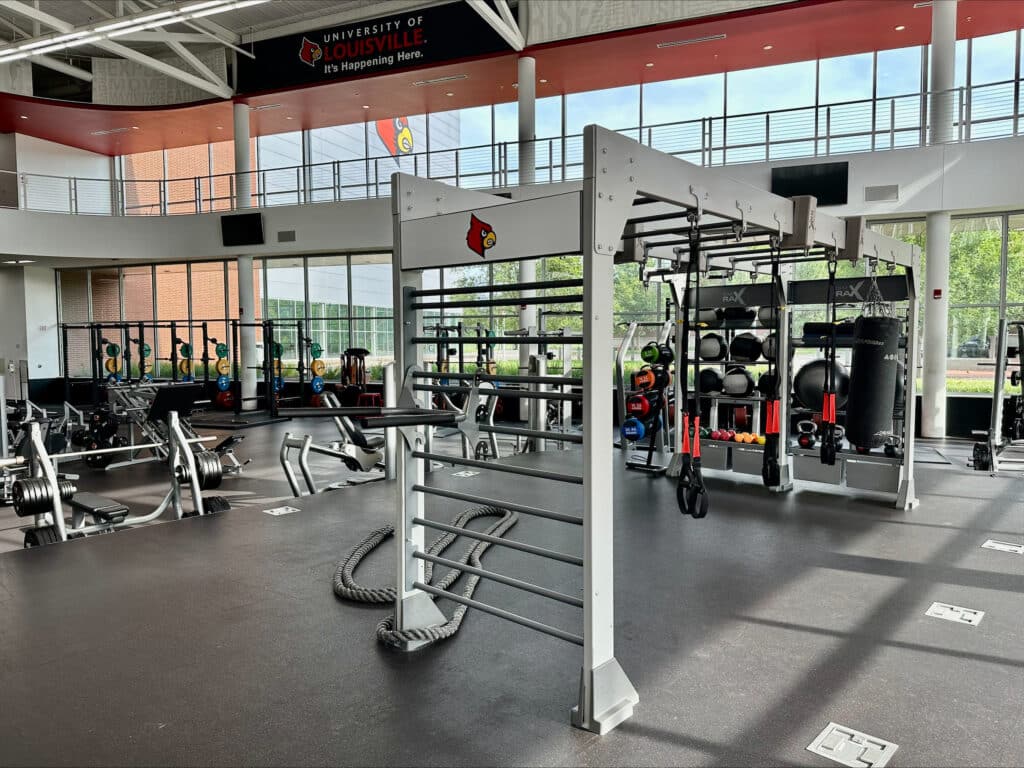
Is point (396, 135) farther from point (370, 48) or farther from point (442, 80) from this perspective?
point (442, 80)

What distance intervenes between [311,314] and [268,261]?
58.1 inches

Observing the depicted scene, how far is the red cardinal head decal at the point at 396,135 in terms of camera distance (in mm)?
15930

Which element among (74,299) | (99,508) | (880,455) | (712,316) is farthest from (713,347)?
(74,299)

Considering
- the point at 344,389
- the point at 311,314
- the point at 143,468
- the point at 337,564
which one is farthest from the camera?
the point at 311,314

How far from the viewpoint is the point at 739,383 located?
6.16 m

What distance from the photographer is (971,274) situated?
923cm

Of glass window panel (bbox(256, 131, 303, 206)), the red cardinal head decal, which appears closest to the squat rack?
glass window panel (bbox(256, 131, 303, 206))

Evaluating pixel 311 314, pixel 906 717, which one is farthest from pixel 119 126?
pixel 906 717

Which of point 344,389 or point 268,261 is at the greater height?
point 268,261

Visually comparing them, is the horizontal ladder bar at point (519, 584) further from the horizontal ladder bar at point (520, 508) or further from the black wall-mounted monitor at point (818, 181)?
the black wall-mounted monitor at point (818, 181)

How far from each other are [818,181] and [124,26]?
9204 millimetres

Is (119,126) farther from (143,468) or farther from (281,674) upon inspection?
(281,674)

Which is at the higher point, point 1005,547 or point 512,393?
point 512,393

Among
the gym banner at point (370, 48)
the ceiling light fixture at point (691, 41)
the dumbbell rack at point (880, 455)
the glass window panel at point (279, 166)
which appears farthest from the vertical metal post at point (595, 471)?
the glass window panel at point (279, 166)
